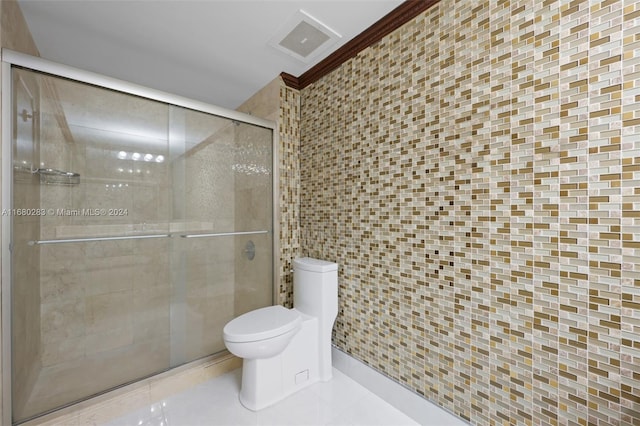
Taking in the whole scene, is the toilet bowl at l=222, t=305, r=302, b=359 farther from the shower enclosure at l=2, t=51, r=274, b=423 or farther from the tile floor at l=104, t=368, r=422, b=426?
the shower enclosure at l=2, t=51, r=274, b=423

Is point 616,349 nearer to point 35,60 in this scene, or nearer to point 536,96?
point 536,96

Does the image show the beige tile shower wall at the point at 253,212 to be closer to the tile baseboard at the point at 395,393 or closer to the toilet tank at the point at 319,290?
the toilet tank at the point at 319,290

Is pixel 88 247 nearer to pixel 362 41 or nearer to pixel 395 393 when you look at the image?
pixel 395 393

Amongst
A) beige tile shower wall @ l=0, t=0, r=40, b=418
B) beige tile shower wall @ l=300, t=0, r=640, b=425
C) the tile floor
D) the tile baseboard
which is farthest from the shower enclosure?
beige tile shower wall @ l=300, t=0, r=640, b=425

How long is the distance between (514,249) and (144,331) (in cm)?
210

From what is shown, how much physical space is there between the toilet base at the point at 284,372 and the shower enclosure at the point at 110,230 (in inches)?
21.0

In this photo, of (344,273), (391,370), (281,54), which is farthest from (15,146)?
(391,370)

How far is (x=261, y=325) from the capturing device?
5.12 feet

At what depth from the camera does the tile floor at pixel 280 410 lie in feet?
4.79

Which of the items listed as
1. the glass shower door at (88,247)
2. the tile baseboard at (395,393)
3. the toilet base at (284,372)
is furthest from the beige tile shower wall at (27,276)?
the tile baseboard at (395,393)

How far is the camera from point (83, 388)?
1.49m

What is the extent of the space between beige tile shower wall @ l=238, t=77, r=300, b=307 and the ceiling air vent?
39cm

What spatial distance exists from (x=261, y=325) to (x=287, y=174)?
4.03ft

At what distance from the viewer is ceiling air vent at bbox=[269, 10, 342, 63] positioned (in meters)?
1.63
